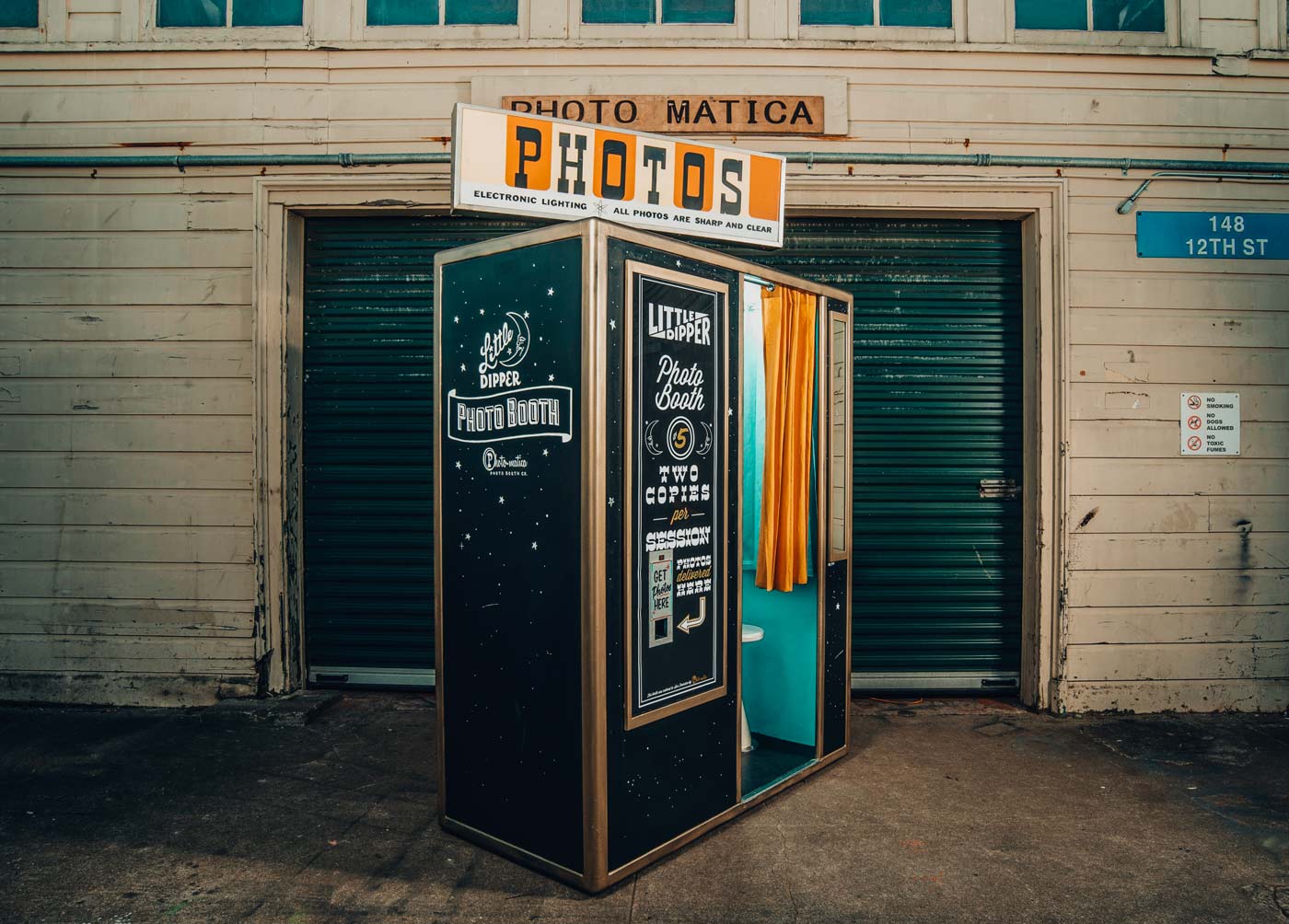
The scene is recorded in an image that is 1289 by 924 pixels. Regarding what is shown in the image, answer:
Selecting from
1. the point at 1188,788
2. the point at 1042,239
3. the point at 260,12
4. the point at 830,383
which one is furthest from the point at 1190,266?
the point at 260,12

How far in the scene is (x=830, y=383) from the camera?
450 centimetres

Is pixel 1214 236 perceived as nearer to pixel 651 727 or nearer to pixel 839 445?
pixel 839 445

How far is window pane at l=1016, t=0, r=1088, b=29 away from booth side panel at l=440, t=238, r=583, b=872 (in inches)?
178

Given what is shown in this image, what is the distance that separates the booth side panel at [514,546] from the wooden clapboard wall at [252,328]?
2.65 m

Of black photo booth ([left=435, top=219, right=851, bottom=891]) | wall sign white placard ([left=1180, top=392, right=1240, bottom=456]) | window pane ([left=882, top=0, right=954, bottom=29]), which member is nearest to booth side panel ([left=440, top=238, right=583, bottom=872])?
black photo booth ([left=435, top=219, right=851, bottom=891])

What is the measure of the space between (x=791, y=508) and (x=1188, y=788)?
2541 mm

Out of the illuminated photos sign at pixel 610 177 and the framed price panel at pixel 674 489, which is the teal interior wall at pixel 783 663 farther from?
the illuminated photos sign at pixel 610 177

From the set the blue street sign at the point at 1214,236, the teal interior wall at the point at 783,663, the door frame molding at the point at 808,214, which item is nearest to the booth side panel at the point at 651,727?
the teal interior wall at the point at 783,663

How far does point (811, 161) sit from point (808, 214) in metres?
0.36

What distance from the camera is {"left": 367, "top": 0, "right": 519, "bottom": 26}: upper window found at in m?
5.68

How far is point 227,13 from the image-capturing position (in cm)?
571

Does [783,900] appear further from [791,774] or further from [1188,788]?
[1188,788]

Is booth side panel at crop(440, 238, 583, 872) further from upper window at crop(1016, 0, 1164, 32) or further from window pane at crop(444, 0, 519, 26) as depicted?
upper window at crop(1016, 0, 1164, 32)

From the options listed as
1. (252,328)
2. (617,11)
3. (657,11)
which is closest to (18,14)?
(252,328)
